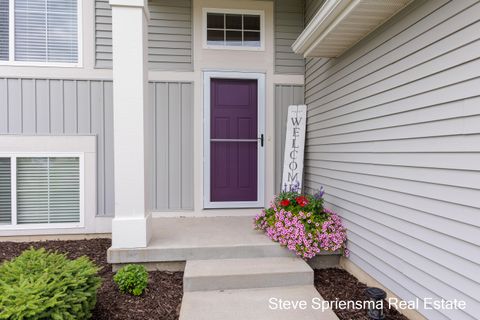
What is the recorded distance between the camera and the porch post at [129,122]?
9.15 feet

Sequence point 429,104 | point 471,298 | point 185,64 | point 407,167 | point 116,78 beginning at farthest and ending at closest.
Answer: point 185,64
point 116,78
point 407,167
point 429,104
point 471,298

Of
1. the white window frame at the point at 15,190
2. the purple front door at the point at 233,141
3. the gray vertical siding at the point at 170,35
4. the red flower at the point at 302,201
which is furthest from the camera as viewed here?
the purple front door at the point at 233,141

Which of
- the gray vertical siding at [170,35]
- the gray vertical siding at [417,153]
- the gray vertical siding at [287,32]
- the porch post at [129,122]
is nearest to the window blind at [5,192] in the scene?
the porch post at [129,122]

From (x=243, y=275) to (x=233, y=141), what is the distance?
2007mm

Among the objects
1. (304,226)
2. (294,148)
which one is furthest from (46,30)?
(304,226)

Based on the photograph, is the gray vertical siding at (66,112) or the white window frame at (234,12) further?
the white window frame at (234,12)

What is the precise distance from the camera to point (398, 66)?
2303 mm

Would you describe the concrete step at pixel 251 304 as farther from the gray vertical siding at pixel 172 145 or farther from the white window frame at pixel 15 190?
the white window frame at pixel 15 190

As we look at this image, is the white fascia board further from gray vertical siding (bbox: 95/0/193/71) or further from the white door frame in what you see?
gray vertical siding (bbox: 95/0/193/71)

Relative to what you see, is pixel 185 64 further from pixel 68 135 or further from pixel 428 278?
pixel 428 278

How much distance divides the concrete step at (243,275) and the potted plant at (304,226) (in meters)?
0.19

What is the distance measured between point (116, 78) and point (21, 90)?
71.9 inches

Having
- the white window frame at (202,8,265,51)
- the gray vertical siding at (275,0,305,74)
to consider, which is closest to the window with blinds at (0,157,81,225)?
the white window frame at (202,8,265,51)

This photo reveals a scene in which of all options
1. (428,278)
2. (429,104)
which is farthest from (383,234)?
(429,104)
